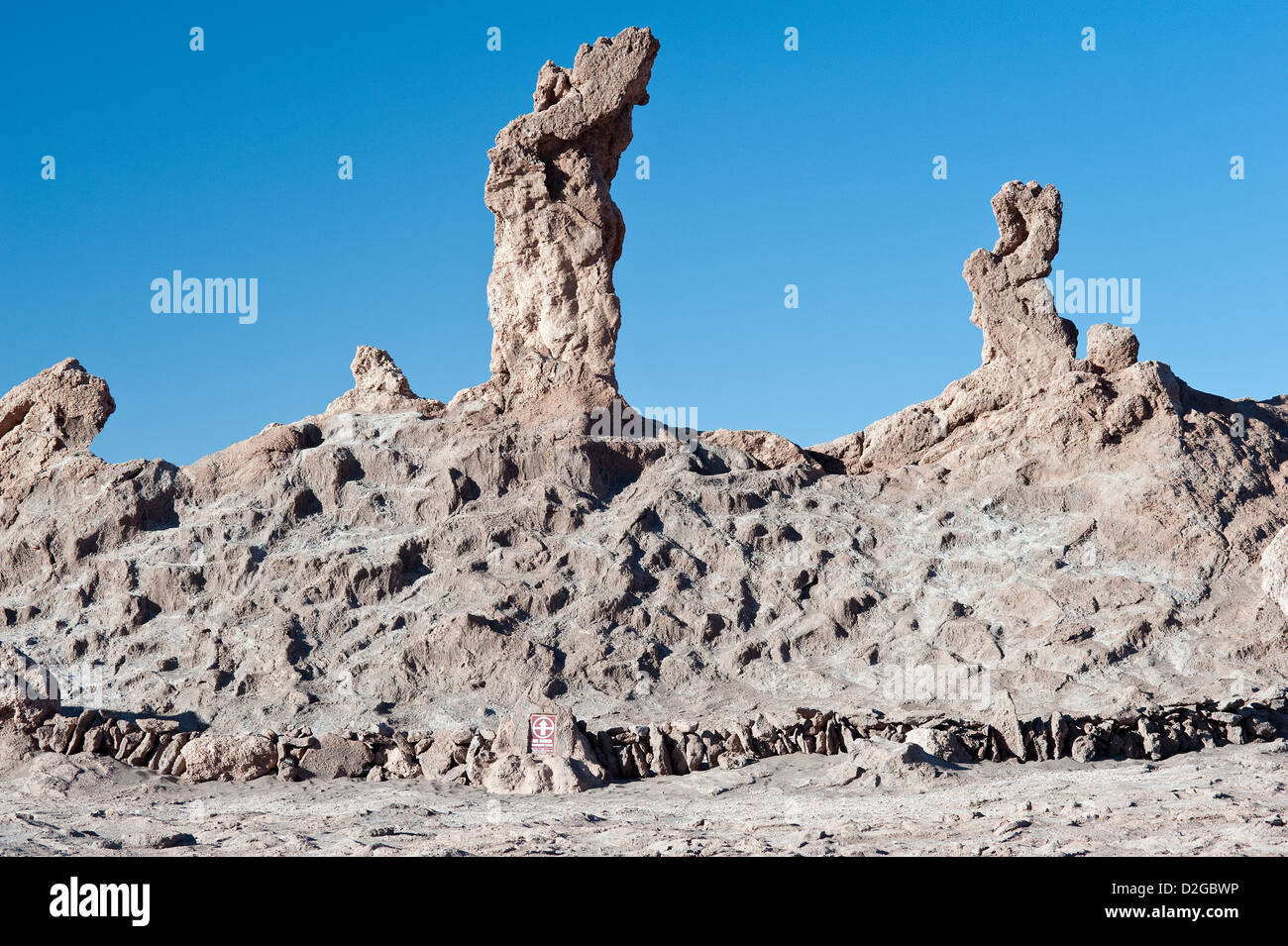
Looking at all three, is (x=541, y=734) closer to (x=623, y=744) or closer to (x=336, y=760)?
(x=623, y=744)

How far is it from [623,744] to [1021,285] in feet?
29.0

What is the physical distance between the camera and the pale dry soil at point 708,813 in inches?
301

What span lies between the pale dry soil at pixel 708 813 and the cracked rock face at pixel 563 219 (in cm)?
718

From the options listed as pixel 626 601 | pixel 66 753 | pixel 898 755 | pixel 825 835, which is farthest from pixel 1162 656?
pixel 66 753

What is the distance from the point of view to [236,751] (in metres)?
11.4

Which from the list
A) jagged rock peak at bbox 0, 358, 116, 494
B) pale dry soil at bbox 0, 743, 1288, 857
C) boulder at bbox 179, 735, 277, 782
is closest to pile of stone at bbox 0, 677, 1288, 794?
boulder at bbox 179, 735, 277, 782

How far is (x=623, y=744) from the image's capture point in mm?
11289

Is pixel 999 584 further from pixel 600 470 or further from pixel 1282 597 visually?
pixel 600 470

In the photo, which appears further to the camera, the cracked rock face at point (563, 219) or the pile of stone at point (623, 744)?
the cracked rock face at point (563, 219)

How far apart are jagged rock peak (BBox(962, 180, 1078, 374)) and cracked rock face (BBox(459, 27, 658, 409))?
473 cm

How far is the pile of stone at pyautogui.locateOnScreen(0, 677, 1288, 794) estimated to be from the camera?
10.9 meters
